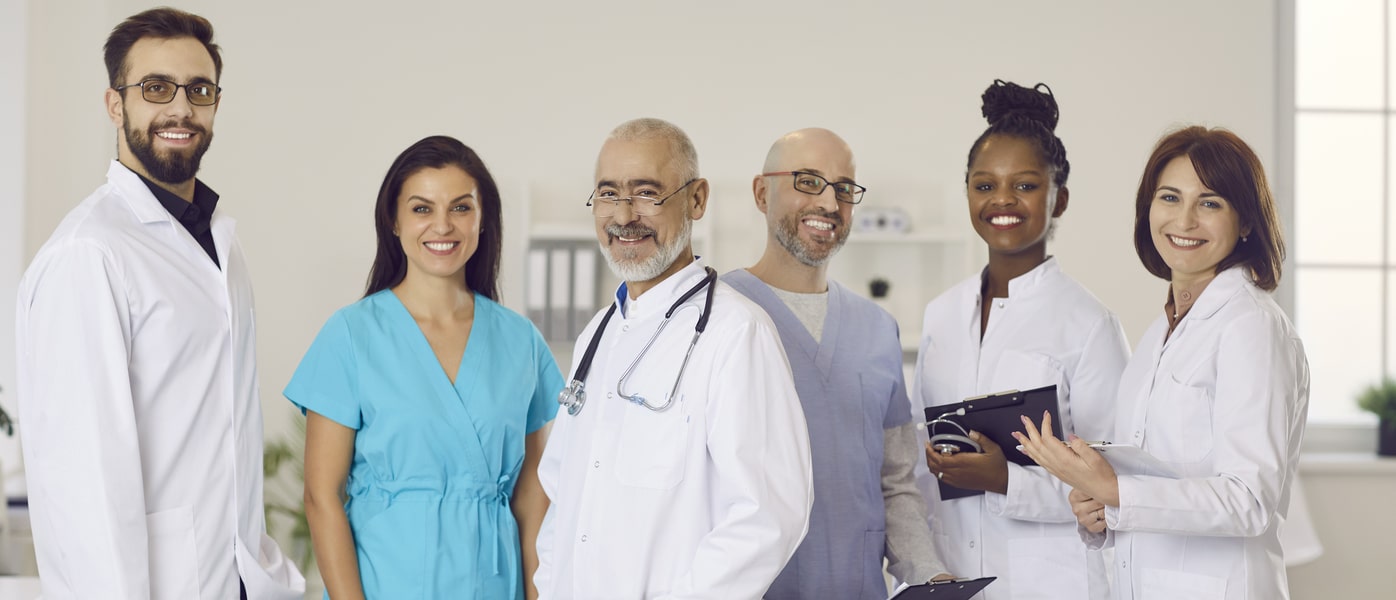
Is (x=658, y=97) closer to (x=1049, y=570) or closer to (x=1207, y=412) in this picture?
(x=1049, y=570)

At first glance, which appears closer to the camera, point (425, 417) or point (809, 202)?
point (425, 417)

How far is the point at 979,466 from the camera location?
6.72 feet

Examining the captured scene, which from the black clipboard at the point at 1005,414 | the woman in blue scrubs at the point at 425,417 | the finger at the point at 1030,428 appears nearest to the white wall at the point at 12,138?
the woman in blue scrubs at the point at 425,417

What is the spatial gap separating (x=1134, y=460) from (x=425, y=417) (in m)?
1.28

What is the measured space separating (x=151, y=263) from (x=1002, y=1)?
3581mm

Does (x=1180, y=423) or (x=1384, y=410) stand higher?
(x=1180, y=423)

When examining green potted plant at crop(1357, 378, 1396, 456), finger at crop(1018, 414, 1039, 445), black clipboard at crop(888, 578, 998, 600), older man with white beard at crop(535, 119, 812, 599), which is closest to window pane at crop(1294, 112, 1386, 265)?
green potted plant at crop(1357, 378, 1396, 456)

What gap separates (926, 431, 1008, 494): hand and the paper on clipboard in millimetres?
225

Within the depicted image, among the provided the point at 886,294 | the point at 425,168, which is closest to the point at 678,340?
the point at 425,168

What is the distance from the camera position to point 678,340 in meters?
1.71

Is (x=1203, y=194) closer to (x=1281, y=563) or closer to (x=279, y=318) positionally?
(x=1281, y=563)

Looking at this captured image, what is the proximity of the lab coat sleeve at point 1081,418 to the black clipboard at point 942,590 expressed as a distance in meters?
0.24

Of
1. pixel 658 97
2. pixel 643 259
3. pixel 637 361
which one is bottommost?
pixel 637 361

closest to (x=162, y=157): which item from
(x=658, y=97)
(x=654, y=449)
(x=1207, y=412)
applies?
(x=654, y=449)
